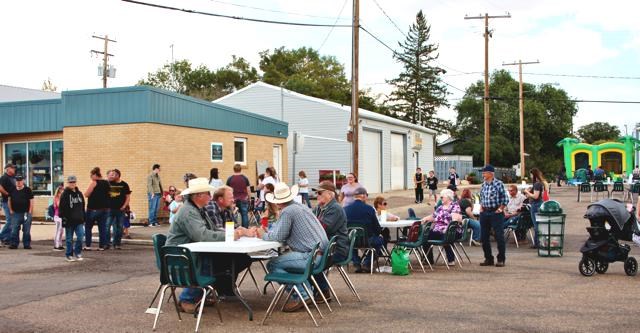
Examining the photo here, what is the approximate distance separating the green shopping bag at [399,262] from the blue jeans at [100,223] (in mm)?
6772

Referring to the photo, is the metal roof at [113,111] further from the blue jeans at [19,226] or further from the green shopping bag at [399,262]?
the green shopping bag at [399,262]

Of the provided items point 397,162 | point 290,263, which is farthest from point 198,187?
point 397,162

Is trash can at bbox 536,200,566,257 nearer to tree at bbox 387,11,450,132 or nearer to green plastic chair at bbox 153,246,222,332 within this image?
green plastic chair at bbox 153,246,222,332

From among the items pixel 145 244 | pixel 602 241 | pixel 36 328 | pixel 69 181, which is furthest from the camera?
pixel 145 244

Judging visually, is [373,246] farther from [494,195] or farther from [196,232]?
[196,232]

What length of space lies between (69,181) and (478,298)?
8.10 meters

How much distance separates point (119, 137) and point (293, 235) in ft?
44.6

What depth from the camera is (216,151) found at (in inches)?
920

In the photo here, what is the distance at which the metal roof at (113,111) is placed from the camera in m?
20.0

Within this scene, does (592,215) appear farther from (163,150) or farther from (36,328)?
(163,150)

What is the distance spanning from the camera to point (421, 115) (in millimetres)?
76750

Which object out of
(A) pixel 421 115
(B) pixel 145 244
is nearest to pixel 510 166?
(A) pixel 421 115

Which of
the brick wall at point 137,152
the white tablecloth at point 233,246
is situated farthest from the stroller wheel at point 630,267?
the brick wall at point 137,152

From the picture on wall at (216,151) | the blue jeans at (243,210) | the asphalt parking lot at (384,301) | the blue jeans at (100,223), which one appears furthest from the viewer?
the picture on wall at (216,151)
